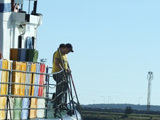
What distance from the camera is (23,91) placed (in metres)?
23.6

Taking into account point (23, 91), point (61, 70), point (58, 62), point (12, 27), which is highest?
point (12, 27)

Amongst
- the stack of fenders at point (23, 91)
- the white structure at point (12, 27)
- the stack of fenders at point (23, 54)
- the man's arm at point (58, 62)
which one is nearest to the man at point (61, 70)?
the man's arm at point (58, 62)

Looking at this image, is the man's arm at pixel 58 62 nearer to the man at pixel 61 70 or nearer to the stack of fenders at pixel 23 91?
the man at pixel 61 70

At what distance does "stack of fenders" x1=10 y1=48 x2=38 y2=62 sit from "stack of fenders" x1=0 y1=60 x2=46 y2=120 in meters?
1.13

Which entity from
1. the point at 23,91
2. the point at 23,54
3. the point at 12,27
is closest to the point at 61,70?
the point at 23,54

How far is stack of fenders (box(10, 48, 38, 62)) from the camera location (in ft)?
84.8

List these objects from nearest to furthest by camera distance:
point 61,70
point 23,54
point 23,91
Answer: point 23,91, point 61,70, point 23,54

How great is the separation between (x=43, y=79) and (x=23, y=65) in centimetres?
172

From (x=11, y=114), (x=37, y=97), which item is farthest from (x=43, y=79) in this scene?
(x=11, y=114)

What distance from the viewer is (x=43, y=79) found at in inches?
983

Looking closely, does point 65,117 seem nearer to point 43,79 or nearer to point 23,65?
point 43,79

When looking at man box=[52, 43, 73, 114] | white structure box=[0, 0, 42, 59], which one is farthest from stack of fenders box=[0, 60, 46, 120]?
white structure box=[0, 0, 42, 59]

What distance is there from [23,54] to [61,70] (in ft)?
4.35

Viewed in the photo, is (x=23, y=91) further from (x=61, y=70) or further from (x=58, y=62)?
(x=58, y=62)
